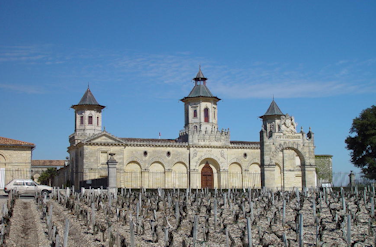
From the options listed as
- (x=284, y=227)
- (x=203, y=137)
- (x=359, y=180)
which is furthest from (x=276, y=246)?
(x=203, y=137)

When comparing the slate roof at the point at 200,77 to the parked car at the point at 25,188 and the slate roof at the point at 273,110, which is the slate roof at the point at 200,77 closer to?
the slate roof at the point at 273,110

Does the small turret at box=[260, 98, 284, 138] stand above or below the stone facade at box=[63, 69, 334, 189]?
above

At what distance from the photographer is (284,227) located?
16.3 metres

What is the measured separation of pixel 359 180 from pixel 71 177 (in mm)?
27355

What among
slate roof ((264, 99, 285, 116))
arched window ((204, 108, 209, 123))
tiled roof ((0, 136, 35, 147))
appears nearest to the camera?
tiled roof ((0, 136, 35, 147))

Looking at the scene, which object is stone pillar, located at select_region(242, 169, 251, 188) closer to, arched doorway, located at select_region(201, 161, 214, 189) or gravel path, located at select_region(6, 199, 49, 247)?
arched doorway, located at select_region(201, 161, 214, 189)

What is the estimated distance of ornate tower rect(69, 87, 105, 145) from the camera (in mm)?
48562

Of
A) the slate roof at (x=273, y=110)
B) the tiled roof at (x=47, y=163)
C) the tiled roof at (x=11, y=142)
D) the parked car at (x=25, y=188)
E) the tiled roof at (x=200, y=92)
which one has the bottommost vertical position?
the parked car at (x=25, y=188)

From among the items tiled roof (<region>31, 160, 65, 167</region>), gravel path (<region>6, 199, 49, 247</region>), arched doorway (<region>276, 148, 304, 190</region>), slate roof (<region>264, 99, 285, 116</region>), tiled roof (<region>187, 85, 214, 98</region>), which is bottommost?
gravel path (<region>6, 199, 49, 247</region>)

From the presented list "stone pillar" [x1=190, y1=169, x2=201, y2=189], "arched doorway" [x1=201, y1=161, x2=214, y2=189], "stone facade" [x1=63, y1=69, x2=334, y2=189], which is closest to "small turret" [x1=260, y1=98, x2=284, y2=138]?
"stone facade" [x1=63, y1=69, x2=334, y2=189]

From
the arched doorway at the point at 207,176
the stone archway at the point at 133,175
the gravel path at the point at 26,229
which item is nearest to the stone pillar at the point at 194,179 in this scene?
the arched doorway at the point at 207,176

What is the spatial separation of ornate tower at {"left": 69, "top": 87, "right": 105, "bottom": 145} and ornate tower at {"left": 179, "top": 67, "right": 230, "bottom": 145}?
349 inches

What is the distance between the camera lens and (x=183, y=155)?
1860 inches

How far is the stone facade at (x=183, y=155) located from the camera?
4438 cm
